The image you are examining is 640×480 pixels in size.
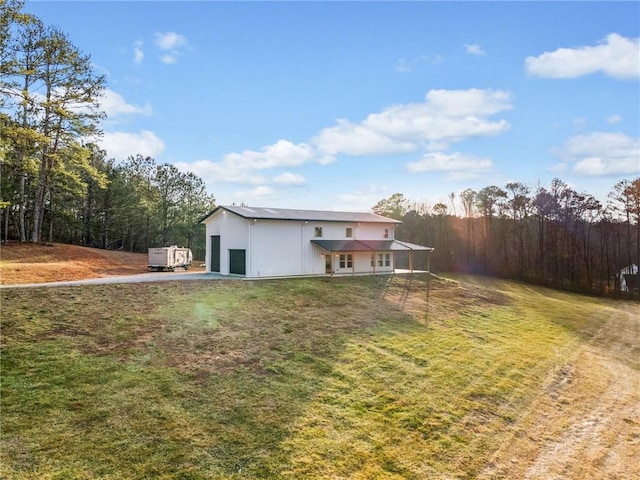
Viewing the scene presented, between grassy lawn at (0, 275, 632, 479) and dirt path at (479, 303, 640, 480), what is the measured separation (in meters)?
0.36

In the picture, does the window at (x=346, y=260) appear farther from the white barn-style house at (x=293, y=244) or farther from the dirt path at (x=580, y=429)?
the dirt path at (x=580, y=429)

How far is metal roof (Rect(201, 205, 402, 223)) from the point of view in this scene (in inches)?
853

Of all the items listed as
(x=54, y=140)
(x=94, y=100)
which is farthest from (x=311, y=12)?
(x=54, y=140)

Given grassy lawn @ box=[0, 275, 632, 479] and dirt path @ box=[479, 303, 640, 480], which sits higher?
grassy lawn @ box=[0, 275, 632, 479]

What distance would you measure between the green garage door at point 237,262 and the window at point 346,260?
655cm

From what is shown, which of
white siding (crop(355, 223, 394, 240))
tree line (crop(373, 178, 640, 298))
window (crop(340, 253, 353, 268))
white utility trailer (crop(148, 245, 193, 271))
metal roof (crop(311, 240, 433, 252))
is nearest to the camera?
metal roof (crop(311, 240, 433, 252))

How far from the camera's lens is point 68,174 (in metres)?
26.2

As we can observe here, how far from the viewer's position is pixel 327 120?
20.6 m

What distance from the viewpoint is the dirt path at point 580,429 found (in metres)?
6.55

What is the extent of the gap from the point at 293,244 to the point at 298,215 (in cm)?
224

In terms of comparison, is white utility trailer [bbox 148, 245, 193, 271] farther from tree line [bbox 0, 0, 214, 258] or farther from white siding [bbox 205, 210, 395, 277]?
tree line [bbox 0, 0, 214, 258]

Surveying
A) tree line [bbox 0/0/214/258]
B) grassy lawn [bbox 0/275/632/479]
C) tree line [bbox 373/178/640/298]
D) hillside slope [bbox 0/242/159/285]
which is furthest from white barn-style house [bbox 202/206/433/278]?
tree line [bbox 373/178/640/298]

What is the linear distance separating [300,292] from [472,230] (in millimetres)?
30557

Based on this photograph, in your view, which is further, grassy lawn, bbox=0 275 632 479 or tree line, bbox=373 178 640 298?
tree line, bbox=373 178 640 298
